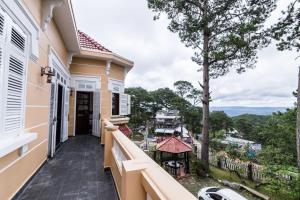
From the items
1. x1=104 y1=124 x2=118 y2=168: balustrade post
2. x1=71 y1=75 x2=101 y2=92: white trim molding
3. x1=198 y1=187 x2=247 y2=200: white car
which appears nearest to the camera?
x1=104 y1=124 x2=118 y2=168: balustrade post

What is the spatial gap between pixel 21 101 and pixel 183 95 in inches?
Result: 1084

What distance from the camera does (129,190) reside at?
125 centimetres

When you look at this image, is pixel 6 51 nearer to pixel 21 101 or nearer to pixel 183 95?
pixel 21 101

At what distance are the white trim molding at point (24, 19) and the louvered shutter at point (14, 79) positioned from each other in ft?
0.33

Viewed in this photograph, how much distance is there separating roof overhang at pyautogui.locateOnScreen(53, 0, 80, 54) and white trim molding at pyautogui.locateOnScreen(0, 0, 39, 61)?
105 centimetres

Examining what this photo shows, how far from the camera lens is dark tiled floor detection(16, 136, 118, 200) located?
241 centimetres

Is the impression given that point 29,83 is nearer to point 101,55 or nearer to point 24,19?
point 24,19

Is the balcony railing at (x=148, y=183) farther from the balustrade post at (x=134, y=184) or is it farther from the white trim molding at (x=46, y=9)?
the white trim molding at (x=46, y=9)

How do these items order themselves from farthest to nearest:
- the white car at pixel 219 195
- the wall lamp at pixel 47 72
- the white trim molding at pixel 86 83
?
the white trim molding at pixel 86 83
the white car at pixel 219 195
the wall lamp at pixel 47 72

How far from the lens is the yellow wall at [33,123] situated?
2.06 m

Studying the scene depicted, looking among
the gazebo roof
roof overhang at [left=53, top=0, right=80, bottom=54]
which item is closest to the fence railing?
the gazebo roof

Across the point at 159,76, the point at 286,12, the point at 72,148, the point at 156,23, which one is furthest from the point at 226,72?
the point at 159,76

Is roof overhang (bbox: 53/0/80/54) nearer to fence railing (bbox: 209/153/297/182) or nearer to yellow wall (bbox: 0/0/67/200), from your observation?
yellow wall (bbox: 0/0/67/200)

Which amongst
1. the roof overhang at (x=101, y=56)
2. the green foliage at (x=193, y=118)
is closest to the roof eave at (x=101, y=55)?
the roof overhang at (x=101, y=56)
